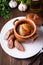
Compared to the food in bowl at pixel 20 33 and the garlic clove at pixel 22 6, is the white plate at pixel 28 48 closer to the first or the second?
the food in bowl at pixel 20 33

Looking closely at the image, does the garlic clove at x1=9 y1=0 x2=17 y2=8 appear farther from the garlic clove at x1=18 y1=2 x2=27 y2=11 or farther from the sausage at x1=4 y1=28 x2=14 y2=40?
the sausage at x1=4 y1=28 x2=14 y2=40

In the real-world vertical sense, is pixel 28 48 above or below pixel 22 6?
below

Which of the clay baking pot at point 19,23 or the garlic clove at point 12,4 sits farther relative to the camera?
the garlic clove at point 12,4

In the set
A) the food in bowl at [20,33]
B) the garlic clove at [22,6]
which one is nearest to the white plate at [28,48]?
the food in bowl at [20,33]

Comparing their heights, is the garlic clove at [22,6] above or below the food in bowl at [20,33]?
above

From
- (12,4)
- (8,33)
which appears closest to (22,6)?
(12,4)

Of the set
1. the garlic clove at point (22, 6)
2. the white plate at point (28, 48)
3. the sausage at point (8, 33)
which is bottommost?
the white plate at point (28, 48)

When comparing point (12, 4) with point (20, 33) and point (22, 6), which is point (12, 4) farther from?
point (20, 33)

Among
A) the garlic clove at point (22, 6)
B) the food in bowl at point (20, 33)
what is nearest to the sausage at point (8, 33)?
A: the food in bowl at point (20, 33)

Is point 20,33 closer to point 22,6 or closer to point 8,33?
point 8,33

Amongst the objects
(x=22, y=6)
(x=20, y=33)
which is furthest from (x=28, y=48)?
(x=22, y=6)

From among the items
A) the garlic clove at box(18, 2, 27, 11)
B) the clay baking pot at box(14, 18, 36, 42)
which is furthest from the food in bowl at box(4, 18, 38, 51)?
the garlic clove at box(18, 2, 27, 11)

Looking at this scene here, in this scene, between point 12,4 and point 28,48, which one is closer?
point 28,48

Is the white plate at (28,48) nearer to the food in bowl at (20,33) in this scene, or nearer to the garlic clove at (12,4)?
the food in bowl at (20,33)
